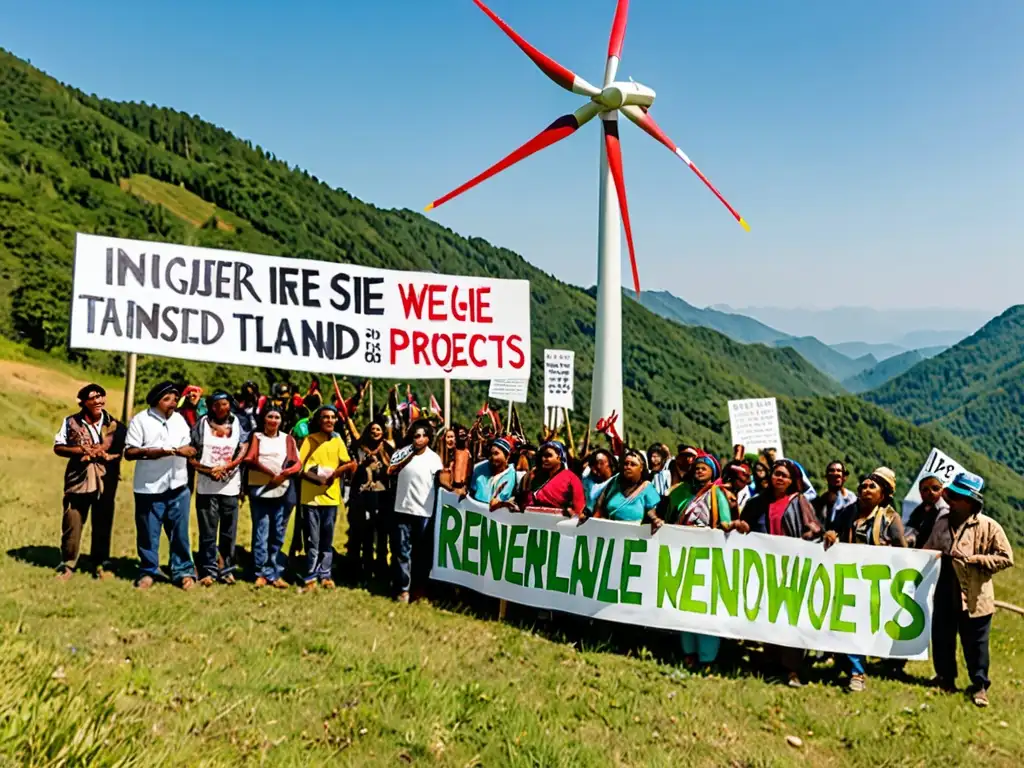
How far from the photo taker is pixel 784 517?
7.49m

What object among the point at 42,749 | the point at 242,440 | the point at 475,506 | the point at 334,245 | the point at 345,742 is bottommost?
the point at 345,742

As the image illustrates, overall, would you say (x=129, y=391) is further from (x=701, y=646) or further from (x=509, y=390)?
(x=509, y=390)

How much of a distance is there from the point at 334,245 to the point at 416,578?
18992cm

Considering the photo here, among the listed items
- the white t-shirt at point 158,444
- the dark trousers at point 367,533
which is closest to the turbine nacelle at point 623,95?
the dark trousers at point 367,533

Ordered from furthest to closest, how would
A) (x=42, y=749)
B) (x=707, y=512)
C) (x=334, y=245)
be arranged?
(x=334, y=245)
(x=707, y=512)
(x=42, y=749)

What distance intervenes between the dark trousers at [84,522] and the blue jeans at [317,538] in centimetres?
202

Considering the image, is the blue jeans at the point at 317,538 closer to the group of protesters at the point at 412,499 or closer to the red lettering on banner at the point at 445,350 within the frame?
the group of protesters at the point at 412,499

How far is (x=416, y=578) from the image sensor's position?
8.98 meters

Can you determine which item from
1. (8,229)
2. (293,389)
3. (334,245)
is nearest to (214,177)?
A: (334,245)

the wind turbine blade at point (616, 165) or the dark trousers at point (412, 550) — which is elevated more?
the wind turbine blade at point (616, 165)

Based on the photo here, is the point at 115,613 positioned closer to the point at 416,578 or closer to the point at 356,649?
the point at 356,649

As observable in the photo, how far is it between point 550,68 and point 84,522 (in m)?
15.3

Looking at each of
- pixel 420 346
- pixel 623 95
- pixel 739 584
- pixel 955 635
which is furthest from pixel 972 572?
pixel 623 95

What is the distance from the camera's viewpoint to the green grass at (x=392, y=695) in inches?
182
